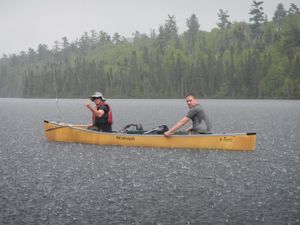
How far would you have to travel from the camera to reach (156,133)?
19125 millimetres

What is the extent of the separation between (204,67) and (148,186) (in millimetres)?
121243

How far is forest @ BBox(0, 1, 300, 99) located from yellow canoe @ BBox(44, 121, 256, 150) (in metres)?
93.5

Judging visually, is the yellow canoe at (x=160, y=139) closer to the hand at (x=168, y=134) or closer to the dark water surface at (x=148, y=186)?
the hand at (x=168, y=134)

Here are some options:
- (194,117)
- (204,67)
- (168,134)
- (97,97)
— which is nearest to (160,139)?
(168,134)

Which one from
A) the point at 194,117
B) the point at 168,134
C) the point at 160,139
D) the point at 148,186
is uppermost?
the point at 194,117

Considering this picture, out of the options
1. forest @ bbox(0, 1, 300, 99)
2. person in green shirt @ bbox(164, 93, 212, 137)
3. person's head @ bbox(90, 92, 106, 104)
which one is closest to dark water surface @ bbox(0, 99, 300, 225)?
person in green shirt @ bbox(164, 93, 212, 137)

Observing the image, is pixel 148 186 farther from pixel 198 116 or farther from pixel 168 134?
pixel 198 116

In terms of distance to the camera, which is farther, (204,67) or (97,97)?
(204,67)

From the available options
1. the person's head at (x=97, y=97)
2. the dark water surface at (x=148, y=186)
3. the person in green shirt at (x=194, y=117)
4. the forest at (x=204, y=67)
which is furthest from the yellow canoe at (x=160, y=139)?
the forest at (x=204, y=67)

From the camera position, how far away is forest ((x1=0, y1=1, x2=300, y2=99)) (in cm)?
11831

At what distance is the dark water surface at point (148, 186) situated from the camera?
9.40 metres

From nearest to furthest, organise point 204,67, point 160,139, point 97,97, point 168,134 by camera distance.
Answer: point 168,134
point 160,139
point 97,97
point 204,67

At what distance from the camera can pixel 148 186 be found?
12.1m

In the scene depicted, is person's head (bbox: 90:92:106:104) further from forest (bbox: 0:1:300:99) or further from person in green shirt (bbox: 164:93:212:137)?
forest (bbox: 0:1:300:99)
